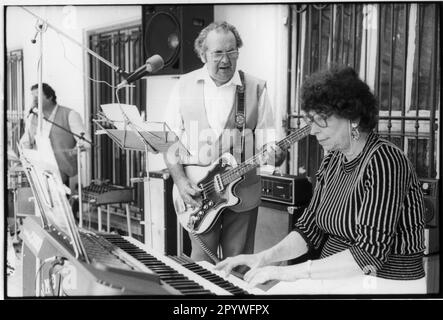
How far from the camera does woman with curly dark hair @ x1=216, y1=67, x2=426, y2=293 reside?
259cm

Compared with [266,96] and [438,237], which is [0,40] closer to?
[266,96]

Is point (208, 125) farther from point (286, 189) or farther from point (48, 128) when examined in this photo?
point (48, 128)

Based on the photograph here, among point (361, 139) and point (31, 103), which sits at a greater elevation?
point (31, 103)

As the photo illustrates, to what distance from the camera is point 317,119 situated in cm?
277

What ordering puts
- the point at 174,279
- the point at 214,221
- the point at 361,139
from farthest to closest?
the point at 214,221
the point at 361,139
the point at 174,279

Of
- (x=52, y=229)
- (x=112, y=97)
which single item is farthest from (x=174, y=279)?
(x=112, y=97)

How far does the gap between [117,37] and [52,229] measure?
108 centimetres

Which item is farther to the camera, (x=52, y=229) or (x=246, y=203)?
(x=246, y=203)

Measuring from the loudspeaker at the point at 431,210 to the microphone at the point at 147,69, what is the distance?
1537 mm

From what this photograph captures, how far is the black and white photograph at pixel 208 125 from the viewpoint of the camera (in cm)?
283

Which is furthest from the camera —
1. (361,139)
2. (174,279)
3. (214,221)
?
(214,221)

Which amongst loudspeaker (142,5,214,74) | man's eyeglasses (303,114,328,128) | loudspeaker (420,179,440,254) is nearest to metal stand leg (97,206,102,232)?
loudspeaker (142,5,214,74)

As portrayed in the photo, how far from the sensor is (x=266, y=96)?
2.92 metres

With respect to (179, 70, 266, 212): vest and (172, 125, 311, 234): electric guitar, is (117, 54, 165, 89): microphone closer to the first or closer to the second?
(179, 70, 266, 212): vest
